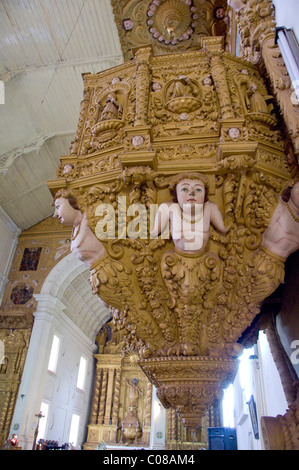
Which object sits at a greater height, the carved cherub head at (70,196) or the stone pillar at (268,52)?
the stone pillar at (268,52)

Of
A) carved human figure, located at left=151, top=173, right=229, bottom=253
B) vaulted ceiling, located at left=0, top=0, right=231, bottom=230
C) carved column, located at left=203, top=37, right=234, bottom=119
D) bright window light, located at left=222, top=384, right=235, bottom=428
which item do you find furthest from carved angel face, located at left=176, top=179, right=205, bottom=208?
bright window light, located at left=222, top=384, right=235, bottom=428

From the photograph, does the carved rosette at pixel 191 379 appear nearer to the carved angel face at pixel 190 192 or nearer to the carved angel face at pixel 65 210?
the carved angel face at pixel 190 192

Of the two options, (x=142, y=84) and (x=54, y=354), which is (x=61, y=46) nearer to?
(x=142, y=84)

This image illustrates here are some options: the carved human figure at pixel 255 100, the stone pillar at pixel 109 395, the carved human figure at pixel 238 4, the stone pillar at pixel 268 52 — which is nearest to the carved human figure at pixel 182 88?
the carved human figure at pixel 255 100

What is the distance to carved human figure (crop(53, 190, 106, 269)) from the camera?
2666mm

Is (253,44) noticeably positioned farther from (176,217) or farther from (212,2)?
(212,2)

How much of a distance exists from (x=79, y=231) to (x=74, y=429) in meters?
11.3

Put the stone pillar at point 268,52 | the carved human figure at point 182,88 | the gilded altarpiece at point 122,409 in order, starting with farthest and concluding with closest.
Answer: the gilded altarpiece at point 122,409 < the carved human figure at point 182,88 < the stone pillar at point 268,52

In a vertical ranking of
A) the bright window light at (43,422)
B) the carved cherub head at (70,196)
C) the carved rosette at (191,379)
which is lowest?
the carved rosette at (191,379)

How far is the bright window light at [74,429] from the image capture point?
1145cm

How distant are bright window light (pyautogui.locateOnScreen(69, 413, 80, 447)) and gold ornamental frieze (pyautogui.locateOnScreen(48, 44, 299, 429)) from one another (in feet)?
34.0

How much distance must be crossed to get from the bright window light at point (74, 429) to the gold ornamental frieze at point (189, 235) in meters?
10.4

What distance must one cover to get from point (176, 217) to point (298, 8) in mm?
1555

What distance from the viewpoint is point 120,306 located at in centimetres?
265
